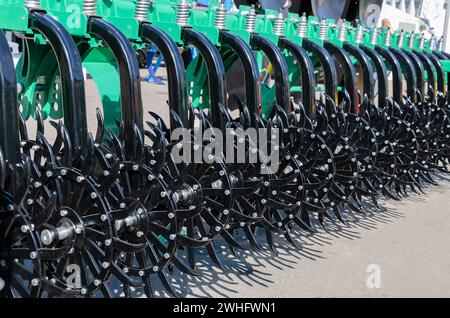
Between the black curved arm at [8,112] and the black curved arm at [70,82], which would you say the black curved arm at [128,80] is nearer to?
the black curved arm at [70,82]

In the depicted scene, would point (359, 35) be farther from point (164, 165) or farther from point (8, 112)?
point (8, 112)

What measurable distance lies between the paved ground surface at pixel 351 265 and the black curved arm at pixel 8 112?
35.5 inches

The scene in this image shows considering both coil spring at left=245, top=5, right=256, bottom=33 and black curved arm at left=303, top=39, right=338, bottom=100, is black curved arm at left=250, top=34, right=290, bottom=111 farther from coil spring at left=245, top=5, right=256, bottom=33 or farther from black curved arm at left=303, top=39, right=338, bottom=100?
black curved arm at left=303, top=39, right=338, bottom=100

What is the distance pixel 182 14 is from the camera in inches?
98.1

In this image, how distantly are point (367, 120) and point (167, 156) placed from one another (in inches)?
54.0

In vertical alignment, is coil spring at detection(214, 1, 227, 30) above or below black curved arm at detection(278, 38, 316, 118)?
above

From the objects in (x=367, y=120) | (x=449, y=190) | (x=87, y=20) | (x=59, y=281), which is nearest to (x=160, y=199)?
(x=59, y=281)

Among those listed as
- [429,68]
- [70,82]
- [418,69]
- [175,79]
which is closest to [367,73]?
[418,69]

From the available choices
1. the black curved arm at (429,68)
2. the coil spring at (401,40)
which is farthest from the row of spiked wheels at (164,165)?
the coil spring at (401,40)

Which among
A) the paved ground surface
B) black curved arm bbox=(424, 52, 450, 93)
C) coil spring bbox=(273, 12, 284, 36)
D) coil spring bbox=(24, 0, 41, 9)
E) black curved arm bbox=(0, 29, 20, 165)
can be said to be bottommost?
the paved ground surface

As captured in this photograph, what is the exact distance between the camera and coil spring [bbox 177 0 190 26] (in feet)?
8.18

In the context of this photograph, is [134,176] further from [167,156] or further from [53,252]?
[53,252]

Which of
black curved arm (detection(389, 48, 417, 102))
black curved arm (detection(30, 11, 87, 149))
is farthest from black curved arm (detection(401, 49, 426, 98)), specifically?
black curved arm (detection(30, 11, 87, 149))

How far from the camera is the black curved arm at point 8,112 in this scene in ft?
5.37
